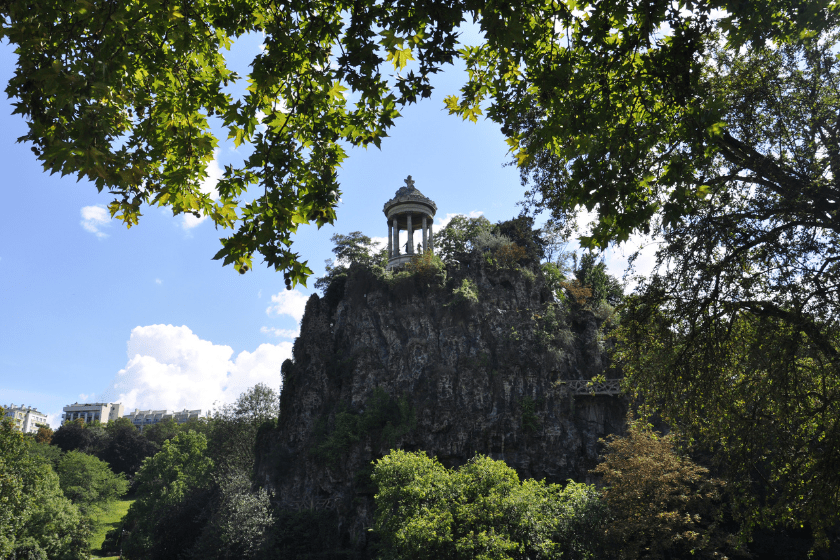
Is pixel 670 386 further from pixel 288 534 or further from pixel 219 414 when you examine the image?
pixel 219 414

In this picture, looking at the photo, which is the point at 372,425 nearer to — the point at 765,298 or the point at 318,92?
the point at 765,298

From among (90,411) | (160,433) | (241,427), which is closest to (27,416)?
(90,411)

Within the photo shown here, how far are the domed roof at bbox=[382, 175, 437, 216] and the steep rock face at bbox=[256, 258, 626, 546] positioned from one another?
5.25 meters

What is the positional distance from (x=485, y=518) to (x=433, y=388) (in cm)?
1145

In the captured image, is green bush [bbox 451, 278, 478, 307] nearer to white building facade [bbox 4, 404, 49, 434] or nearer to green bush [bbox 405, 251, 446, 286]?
green bush [bbox 405, 251, 446, 286]

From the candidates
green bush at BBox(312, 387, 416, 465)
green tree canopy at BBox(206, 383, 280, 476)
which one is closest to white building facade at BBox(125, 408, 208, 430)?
green tree canopy at BBox(206, 383, 280, 476)

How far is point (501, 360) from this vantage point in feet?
87.4

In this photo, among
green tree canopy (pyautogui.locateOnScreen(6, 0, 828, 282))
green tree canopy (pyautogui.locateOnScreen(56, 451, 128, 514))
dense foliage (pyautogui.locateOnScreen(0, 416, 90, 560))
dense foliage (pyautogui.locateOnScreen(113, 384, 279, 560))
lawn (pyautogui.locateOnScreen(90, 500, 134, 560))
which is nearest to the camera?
green tree canopy (pyautogui.locateOnScreen(6, 0, 828, 282))

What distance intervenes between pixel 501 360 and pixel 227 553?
15.4 meters

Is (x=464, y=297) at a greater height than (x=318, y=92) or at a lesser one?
greater

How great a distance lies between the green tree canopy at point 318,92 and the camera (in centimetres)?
386

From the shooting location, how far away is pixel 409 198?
34.3 metres

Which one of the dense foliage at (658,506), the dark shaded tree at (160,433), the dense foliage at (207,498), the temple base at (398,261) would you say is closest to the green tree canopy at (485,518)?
the dense foliage at (658,506)

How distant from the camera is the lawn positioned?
36.5 metres
